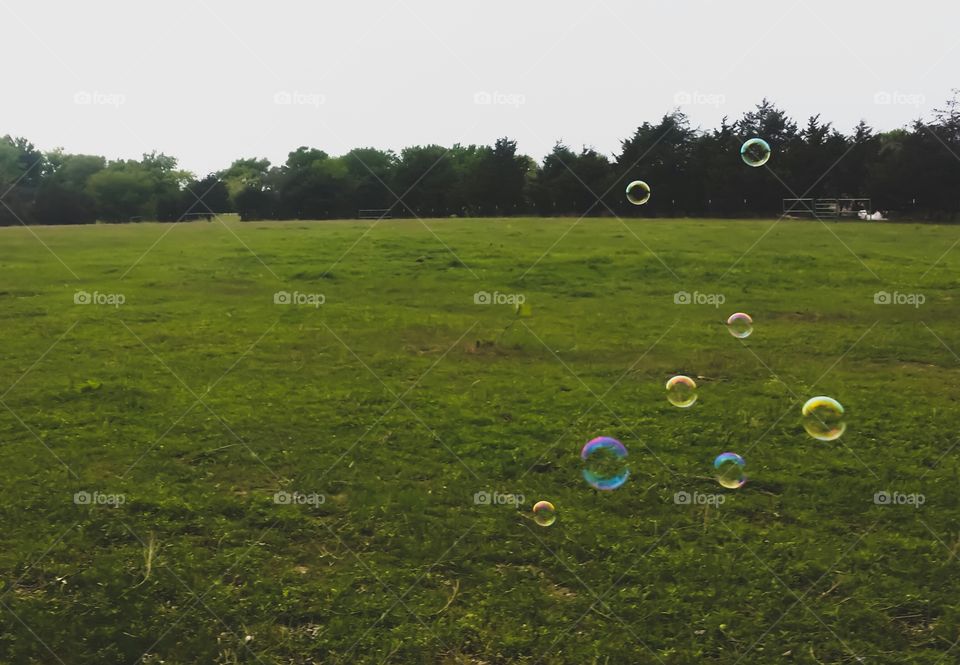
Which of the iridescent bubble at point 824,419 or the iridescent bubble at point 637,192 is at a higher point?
the iridescent bubble at point 637,192

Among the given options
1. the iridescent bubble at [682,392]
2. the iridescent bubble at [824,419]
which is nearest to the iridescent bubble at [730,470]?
the iridescent bubble at [824,419]

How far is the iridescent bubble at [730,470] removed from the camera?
7289mm

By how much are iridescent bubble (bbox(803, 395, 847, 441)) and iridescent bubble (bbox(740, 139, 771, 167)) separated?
7.51 m

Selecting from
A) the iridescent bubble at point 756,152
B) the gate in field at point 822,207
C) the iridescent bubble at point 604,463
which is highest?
the gate in field at point 822,207

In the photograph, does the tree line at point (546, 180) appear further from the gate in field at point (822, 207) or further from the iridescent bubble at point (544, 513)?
the iridescent bubble at point (544, 513)

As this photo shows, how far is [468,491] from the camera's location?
721 centimetres

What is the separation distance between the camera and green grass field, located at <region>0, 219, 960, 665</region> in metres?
5.15

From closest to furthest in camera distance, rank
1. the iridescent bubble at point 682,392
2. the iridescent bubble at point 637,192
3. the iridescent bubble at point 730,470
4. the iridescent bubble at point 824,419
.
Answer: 1. the iridescent bubble at point 730,470
2. the iridescent bubble at point 824,419
3. the iridescent bubble at point 682,392
4. the iridescent bubble at point 637,192

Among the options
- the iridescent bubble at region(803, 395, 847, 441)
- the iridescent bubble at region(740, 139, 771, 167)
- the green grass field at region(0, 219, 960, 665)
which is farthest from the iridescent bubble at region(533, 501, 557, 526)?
the iridescent bubble at region(740, 139, 771, 167)

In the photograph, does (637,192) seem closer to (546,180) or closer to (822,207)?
(822,207)

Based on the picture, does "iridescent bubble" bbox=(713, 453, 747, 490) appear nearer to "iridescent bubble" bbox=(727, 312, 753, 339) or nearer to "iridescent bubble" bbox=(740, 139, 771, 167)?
"iridescent bubble" bbox=(727, 312, 753, 339)

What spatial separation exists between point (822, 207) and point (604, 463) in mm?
46068

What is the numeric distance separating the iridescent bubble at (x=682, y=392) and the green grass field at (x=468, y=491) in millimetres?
309

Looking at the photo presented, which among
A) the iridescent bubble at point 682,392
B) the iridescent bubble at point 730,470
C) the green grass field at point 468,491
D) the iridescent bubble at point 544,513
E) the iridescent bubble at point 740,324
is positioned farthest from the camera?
the iridescent bubble at point 740,324
